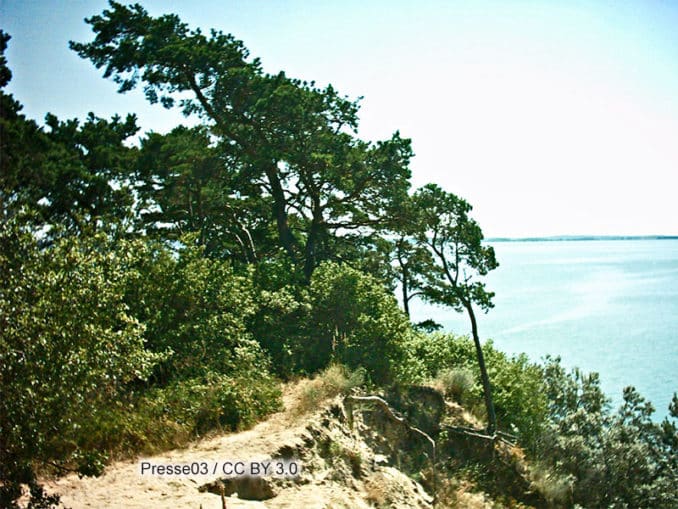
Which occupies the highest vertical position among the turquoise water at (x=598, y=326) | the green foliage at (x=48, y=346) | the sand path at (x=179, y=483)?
the green foliage at (x=48, y=346)

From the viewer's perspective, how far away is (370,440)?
1920 cm

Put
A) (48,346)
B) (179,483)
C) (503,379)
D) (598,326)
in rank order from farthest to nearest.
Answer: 1. (598,326)
2. (503,379)
3. (179,483)
4. (48,346)

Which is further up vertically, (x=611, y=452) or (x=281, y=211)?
(x=281, y=211)

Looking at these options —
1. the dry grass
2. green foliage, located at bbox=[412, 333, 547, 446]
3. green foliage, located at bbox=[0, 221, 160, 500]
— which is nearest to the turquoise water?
green foliage, located at bbox=[412, 333, 547, 446]

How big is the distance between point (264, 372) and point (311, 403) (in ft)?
6.87

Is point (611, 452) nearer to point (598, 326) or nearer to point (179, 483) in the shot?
point (179, 483)

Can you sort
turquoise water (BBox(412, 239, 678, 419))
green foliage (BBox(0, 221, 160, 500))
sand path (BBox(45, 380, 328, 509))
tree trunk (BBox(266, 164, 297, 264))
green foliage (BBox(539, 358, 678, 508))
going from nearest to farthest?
1. green foliage (BBox(0, 221, 160, 500))
2. sand path (BBox(45, 380, 328, 509))
3. green foliage (BBox(539, 358, 678, 508))
4. tree trunk (BBox(266, 164, 297, 264))
5. turquoise water (BBox(412, 239, 678, 419))

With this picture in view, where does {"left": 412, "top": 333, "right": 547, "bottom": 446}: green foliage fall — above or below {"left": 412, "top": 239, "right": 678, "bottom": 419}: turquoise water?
above

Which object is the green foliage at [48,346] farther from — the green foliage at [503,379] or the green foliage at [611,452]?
the green foliage at [611,452]

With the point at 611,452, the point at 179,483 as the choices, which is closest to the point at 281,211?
the point at 611,452

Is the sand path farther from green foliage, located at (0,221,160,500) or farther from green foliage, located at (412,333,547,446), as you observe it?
green foliage, located at (412,333,547,446)

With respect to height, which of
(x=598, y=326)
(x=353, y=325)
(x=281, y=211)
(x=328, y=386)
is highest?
(x=281, y=211)

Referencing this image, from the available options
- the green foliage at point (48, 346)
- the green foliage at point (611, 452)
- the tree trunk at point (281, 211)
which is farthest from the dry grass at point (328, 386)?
the green foliage at point (611, 452)

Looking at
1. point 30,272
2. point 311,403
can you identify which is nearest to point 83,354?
point 30,272
